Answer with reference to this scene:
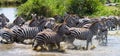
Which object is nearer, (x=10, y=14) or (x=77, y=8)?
(x=77, y=8)

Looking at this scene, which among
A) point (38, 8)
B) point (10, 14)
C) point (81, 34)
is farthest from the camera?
point (10, 14)

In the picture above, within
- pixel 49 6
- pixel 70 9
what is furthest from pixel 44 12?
pixel 70 9

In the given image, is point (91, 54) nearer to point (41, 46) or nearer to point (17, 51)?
point (41, 46)

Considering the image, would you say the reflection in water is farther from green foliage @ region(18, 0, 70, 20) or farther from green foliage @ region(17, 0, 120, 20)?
green foliage @ region(17, 0, 120, 20)

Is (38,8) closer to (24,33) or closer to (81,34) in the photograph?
(24,33)

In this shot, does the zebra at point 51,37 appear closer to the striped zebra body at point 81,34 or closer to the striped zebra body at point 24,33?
the striped zebra body at point 81,34

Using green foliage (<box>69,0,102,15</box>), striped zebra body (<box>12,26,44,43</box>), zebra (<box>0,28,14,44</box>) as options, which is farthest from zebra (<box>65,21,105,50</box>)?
green foliage (<box>69,0,102,15</box>)

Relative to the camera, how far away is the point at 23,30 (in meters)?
19.8

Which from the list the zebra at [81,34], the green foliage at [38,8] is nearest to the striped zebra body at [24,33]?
the zebra at [81,34]

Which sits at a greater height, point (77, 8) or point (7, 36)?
point (77, 8)

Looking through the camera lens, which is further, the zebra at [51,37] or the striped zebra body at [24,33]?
the striped zebra body at [24,33]

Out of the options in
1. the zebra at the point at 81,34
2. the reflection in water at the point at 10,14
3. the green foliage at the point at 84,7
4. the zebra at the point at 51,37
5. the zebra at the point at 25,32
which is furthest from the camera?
the reflection in water at the point at 10,14

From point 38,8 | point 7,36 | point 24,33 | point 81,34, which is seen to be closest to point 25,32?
point 24,33

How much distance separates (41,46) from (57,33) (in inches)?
38.4
